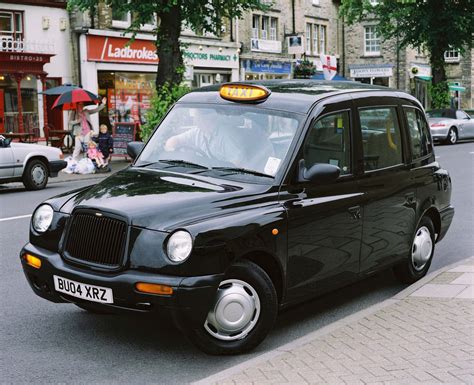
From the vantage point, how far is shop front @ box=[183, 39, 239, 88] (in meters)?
36.5

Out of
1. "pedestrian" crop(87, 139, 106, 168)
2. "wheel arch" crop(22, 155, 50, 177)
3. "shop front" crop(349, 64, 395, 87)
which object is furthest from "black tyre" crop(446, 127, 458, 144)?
"wheel arch" crop(22, 155, 50, 177)

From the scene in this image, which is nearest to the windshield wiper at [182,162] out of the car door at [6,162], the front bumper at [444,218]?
the front bumper at [444,218]

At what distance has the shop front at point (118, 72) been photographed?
29.7 metres

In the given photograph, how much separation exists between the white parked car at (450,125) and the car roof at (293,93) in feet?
85.4

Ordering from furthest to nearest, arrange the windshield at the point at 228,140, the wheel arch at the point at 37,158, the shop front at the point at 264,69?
1. the shop front at the point at 264,69
2. the wheel arch at the point at 37,158
3. the windshield at the point at 228,140

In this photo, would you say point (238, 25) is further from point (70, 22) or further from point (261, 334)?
point (261, 334)

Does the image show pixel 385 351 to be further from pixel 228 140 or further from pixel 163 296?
pixel 228 140

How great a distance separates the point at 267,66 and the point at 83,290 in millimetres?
37927

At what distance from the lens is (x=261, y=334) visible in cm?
501

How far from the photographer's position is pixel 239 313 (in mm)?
4875

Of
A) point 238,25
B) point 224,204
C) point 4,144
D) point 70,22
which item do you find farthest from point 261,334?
point 238,25

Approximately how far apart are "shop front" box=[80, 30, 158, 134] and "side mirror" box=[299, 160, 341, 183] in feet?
79.0

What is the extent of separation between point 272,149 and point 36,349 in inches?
88.3

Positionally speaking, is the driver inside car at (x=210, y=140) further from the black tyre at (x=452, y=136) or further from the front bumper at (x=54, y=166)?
the black tyre at (x=452, y=136)
